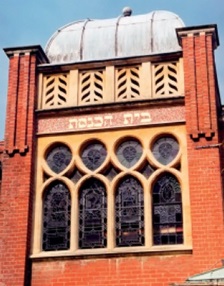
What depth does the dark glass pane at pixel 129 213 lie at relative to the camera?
1523cm

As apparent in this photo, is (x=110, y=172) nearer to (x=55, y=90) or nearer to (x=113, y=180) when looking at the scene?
(x=113, y=180)

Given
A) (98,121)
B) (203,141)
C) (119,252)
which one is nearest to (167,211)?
(119,252)

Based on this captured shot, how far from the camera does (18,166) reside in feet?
53.1

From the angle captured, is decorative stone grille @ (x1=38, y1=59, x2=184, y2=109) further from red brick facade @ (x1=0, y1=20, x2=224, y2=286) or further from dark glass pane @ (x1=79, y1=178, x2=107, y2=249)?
dark glass pane @ (x1=79, y1=178, x2=107, y2=249)

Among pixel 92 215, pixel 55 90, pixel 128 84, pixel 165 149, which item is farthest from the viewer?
pixel 55 90

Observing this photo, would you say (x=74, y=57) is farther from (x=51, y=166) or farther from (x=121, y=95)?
(x=51, y=166)

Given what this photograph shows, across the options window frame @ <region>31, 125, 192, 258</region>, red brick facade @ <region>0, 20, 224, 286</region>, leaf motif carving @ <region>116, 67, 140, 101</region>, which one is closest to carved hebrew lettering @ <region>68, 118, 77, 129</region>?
window frame @ <region>31, 125, 192, 258</region>

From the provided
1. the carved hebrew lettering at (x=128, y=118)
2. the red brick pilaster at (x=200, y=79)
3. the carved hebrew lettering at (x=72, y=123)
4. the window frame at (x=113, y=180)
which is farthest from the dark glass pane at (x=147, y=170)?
the carved hebrew lettering at (x=72, y=123)

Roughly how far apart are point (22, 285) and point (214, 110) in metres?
5.93

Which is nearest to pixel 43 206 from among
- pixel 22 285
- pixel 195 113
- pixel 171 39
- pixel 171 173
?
pixel 22 285

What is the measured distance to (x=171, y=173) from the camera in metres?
15.7

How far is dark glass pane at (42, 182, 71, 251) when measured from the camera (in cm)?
1553

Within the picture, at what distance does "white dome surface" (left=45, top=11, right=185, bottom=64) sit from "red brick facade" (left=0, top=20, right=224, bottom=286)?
146 cm

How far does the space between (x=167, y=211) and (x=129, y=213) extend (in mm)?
875
